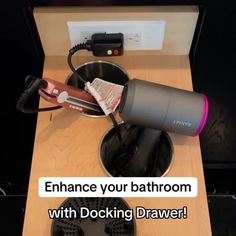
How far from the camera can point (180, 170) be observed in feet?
2.58

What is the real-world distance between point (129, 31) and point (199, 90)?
0.32 metres

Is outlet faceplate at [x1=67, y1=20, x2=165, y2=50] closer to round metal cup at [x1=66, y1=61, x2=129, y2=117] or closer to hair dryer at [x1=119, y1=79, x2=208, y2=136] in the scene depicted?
round metal cup at [x1=66, y1=61, x2=129, y2=117]

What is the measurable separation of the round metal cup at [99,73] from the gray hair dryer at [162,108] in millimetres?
177

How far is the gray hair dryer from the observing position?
0.73m

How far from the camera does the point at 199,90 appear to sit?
108 centimetres

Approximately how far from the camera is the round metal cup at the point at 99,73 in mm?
912

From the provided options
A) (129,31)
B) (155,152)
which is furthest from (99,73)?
(155,152)

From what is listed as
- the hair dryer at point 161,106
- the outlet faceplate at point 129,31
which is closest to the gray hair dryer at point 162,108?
the hair dryer at point 161,106

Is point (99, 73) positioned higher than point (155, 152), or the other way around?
point (99, 73)

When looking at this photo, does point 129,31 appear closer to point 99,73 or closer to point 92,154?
point 99,73

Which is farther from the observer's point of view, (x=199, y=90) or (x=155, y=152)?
(x=199, y=90)

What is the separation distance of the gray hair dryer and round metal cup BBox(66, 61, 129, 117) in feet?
0.58

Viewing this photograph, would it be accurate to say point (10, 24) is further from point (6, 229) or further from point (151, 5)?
point (6, 229)

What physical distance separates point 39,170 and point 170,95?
0.32 metres
